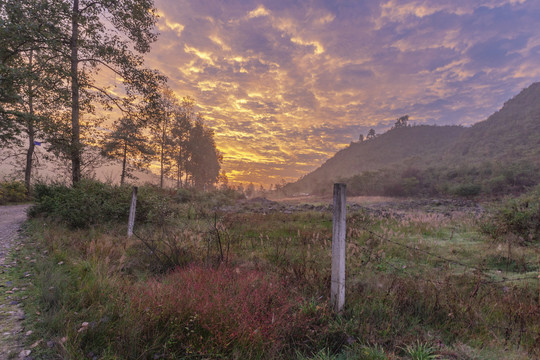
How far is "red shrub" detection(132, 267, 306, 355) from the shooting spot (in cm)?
250

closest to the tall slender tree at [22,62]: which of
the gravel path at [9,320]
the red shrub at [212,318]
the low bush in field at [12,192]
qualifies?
the low bush in field at [12,192]

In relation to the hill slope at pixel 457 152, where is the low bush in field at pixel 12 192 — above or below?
below

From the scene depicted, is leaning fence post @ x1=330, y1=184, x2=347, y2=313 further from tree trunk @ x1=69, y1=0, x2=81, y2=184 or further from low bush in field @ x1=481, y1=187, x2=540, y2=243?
tree trunk @ x1=69, y1=0, x2=81, y2=184

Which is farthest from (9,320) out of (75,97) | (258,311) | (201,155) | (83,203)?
→ (201,155)

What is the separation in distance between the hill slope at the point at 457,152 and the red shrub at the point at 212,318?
143 feet

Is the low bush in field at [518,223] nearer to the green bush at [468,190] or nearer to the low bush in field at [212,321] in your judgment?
the low bush in field at [212,321]

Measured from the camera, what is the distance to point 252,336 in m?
2.58

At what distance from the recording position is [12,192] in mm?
17781

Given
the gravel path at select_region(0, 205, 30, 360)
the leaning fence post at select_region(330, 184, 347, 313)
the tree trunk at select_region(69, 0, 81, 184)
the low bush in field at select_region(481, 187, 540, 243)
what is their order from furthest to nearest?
the tree trunk at select_region(69, 0, 81, 184), the low bush in field at select_region(481, 187, 540, 243), the leaning fence post at select_region(330, 184, 347, 313), the gravel path at select_region(0, 205, 30, 360)

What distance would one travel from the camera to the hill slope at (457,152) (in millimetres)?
40000

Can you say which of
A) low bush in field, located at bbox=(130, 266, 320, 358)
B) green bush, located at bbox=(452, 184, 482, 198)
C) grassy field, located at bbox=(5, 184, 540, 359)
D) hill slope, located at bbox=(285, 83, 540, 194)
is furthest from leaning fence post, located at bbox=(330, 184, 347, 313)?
hill slope, located at bbox=(285, 83, 540, 194)

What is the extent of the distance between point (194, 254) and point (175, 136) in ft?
116

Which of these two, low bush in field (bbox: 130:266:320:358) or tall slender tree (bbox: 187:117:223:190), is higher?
tall slender tree (bbox: 187:117:223:190)

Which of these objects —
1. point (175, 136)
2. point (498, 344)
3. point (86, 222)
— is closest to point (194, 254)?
point (498, 344)
